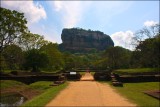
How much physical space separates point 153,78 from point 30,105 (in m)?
21.7

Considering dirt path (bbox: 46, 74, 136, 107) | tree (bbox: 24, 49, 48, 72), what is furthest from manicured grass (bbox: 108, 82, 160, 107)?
tree (bbox: 24, 49, 48, 72)

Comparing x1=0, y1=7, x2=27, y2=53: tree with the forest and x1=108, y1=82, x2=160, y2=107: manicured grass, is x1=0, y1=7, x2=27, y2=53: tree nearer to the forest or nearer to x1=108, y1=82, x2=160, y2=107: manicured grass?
the forest

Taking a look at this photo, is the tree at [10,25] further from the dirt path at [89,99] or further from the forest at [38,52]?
the dirt path at [89,99]

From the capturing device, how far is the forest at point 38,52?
34.0m

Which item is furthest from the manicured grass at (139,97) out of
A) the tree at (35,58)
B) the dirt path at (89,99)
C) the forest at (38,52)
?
the tree at (35,58)

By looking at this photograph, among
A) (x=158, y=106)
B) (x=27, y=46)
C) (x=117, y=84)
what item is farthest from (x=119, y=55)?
(x=158, y=106)

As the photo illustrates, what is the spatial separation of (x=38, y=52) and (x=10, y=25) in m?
23.3

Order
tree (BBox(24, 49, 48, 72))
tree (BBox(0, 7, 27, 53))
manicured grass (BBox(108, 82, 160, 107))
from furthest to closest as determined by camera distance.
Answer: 1. tree (BBox(24, 49, 48, 72))
2. tree (BBox(0, 7, 27, 53))
3. manicured grass (BBox(108, 82, 160, 107))

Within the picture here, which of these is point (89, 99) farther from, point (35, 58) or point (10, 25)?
point (35, 58)

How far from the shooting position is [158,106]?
13.7 m

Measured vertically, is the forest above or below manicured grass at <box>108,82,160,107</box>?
above

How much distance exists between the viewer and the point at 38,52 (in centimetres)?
5688

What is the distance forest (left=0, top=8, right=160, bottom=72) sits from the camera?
112 feet

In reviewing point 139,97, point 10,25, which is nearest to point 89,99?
point 139,97
